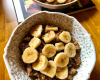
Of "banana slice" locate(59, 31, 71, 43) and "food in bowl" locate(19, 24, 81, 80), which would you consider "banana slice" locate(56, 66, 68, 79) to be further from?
"banana slice" locate(59, 31, 71, 43)

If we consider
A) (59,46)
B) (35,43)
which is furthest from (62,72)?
(35,43)

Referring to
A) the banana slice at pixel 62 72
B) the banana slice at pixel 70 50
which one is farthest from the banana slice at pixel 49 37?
the banana slice at pixel 62 72

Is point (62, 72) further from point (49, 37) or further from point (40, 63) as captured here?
point (49, 37)

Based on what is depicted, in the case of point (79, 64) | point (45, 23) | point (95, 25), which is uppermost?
point (45, 23)

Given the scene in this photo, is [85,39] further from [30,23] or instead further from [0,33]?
[0,33]

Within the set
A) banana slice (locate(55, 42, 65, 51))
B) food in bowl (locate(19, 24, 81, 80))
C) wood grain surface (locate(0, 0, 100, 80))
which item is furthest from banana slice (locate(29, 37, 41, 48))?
wood grain surface (locate(0, 0, 100, 80))

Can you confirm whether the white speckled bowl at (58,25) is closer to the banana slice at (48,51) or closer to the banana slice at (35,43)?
the banana slice at (35,43)

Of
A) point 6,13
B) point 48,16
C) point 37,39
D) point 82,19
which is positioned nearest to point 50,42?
point 37,39
